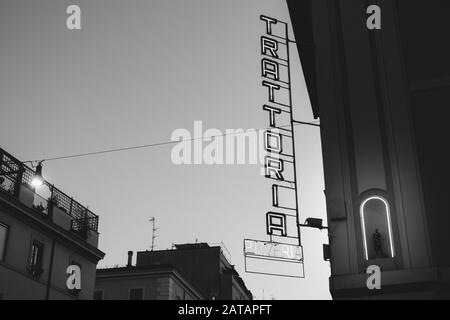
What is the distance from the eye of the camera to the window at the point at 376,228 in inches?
537

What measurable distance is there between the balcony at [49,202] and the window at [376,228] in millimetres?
15814

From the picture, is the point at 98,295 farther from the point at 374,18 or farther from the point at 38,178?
the point at 374,18

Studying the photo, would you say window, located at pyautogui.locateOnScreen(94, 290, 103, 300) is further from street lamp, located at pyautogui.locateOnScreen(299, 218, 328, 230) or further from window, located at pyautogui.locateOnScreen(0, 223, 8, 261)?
street lamp, located at pyautogui.locateOnScreen(299, 218, 328, 230)

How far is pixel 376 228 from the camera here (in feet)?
45.9

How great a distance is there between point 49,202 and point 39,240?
209cm

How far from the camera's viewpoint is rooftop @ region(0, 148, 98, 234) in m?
23.8

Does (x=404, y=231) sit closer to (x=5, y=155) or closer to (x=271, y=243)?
(x=271, y=243)

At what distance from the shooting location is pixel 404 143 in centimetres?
1423

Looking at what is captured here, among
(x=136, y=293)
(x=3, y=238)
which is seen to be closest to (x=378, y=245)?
(x=3, y=238)

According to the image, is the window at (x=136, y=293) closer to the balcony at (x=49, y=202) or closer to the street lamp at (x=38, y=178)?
the balcony at (x=49, y=202)

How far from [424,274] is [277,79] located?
8.84 m

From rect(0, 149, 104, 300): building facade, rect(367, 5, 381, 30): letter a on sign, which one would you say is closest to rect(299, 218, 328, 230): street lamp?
rect(367, 5, 381, 30): letter a on sign

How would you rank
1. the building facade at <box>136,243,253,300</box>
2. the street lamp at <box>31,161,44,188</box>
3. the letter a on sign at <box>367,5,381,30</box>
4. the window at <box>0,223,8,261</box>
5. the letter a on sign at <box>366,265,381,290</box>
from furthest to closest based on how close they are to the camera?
the building facade at <box>136,243,253,300</box>, the street lamp at <box>31,161,44,188</box>, the window at <box>0,223,8,261</box>, the letter a on sign at <box>367,5,381,30</box>, the letter a on sign at <box>366,265,381,290</box>

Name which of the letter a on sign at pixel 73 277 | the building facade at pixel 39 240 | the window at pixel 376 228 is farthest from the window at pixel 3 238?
the window at pixel 376 228
